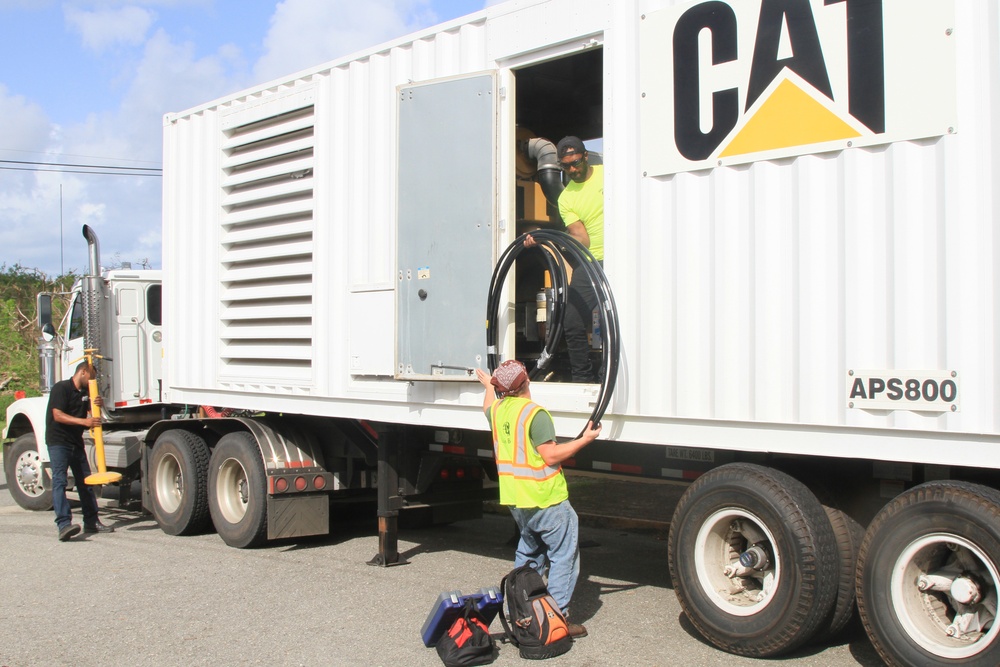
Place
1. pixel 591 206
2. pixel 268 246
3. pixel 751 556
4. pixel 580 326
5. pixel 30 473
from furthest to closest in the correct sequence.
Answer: pixel 30 473 → pixel 268 246 → pixel 591 206 → pixel 580 326 → pixel 751 556

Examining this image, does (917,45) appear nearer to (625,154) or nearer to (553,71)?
(625,154)

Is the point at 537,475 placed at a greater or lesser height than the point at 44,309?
lesser

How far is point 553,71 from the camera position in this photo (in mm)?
7312

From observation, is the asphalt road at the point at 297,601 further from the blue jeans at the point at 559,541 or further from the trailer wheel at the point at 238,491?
the blue jeans at the point at 559,541

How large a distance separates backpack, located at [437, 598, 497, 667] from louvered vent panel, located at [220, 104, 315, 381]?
3.10 m

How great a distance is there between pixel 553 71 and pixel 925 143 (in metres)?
3.46

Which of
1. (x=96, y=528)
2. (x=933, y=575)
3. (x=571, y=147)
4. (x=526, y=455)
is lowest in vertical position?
(x=96, y=528)

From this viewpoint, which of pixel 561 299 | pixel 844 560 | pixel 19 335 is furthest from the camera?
pixel 19 335

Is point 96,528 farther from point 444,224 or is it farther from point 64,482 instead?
point 444,224

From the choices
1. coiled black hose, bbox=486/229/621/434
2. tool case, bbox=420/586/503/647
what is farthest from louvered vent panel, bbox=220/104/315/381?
tool case, bbox=420/586/503/647

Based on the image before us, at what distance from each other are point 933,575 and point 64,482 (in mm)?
7728

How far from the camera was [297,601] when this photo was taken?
256 inches

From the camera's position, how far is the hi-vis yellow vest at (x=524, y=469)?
5.42m

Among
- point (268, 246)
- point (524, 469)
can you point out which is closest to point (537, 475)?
point (524, 469)
